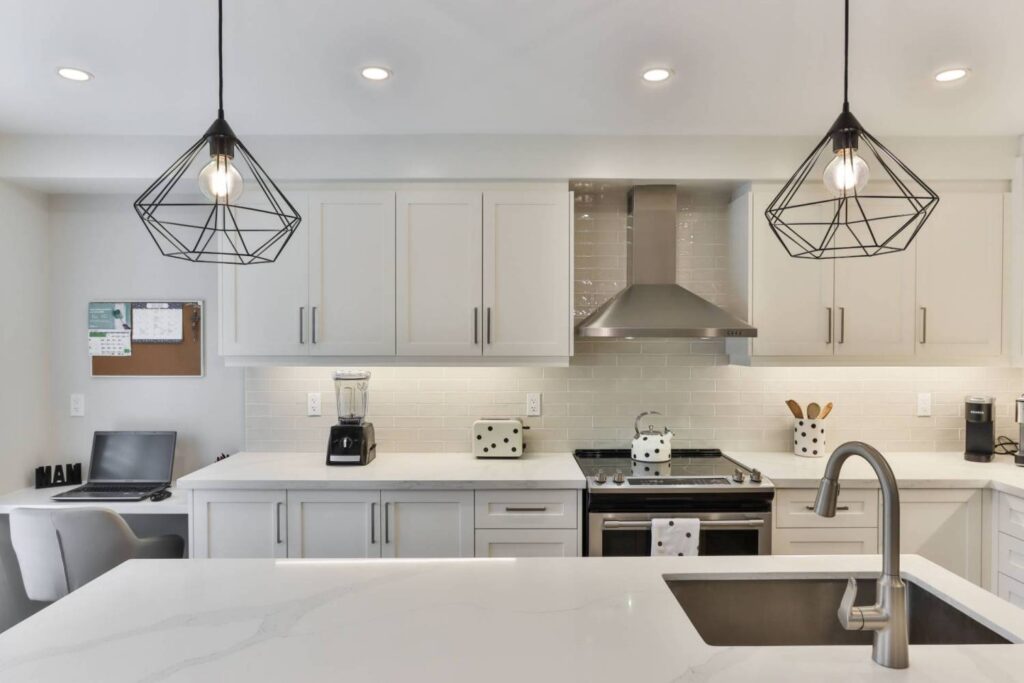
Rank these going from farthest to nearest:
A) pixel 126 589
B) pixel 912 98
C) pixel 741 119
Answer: pixel 741 119 → pixel 912 98 → pixel 126 589

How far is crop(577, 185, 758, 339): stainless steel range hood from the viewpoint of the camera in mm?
2889

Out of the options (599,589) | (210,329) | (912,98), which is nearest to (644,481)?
(599,589)

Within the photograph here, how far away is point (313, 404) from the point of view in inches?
134

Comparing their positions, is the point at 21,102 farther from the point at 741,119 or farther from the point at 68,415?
the point at 741,119

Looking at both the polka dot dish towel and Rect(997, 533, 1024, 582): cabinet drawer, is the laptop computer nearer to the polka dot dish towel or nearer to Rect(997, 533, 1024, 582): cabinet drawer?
the polka dot dish towel

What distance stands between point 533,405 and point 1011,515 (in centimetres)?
219

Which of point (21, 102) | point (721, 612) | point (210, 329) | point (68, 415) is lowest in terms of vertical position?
point (721, 612)

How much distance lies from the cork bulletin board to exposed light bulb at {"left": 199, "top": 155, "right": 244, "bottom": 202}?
89.9 inches

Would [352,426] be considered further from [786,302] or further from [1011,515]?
[1011,515]

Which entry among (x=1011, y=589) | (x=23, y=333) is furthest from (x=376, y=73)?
(x=1011, y=589)

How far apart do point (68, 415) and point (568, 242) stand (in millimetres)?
2842

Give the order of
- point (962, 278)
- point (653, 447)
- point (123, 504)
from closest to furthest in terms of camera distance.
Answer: point (123, 504)
point (962, 278)
point (653, 447)

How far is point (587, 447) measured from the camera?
3.42m

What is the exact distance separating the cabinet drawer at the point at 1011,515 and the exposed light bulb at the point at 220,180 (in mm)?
3192
